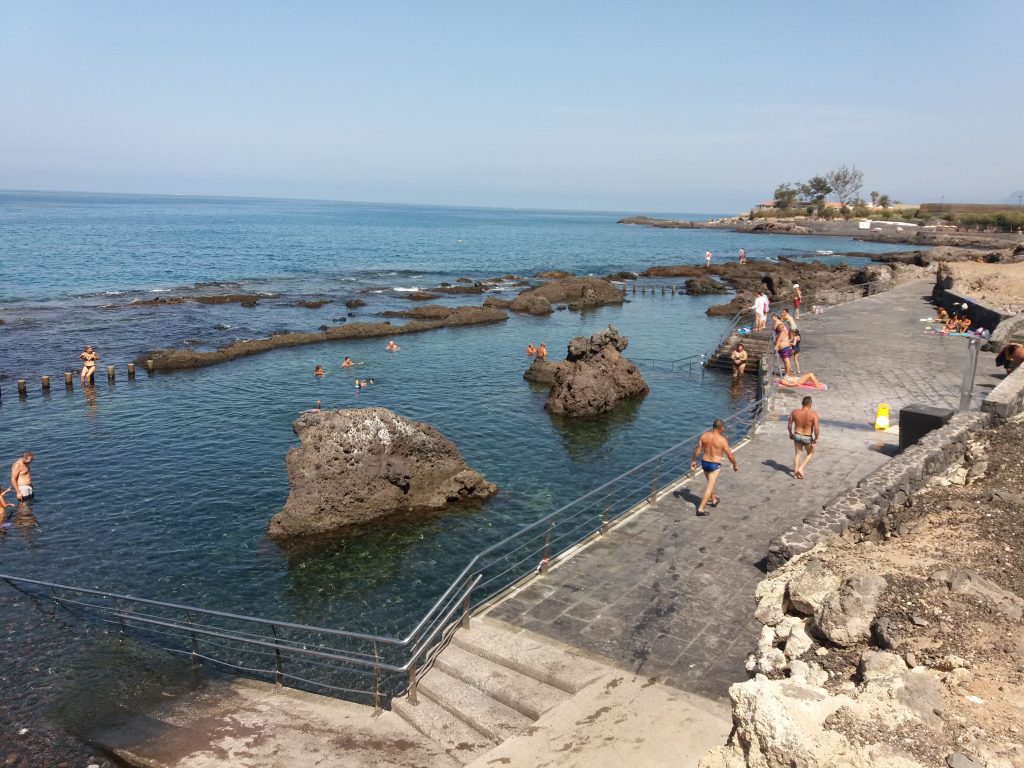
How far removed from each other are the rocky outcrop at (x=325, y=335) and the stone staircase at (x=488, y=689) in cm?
3130

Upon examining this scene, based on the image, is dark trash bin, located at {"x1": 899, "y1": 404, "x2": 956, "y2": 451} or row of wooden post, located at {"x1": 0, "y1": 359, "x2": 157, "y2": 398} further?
row of wooden post, located at {"x1": 0, "y1": 359, "x2": 157, "y2": 398}

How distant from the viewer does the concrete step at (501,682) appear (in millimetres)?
9211

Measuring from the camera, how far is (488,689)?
9648 mm

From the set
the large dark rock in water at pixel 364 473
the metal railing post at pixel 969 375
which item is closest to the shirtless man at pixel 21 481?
the large dark rock in water at pixel 364 473

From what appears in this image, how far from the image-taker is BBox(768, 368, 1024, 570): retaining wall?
11281 millimetres

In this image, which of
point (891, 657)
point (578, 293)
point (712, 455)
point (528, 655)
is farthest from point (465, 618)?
point (578, 293)

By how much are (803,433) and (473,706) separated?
10.4 meters

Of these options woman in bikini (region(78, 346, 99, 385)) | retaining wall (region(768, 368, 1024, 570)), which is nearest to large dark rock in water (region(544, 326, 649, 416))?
retaining wall (region(768, 368, 1024, 570))

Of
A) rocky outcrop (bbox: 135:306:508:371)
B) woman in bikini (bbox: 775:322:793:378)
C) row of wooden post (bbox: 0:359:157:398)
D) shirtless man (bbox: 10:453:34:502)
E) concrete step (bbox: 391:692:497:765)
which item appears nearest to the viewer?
concrete step (bbox: 391:692:497:765)

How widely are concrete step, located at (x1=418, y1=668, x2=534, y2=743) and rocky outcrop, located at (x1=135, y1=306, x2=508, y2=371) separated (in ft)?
103

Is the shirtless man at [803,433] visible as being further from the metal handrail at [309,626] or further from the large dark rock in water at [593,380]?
the large dark rock in water at [593,380]

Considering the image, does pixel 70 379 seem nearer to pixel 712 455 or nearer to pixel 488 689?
pixel 712 455

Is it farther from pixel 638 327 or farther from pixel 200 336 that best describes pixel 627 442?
pixel 200 336

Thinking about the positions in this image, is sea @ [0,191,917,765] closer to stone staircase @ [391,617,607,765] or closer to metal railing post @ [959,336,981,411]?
stone staircase @ [391,617,607,765]
